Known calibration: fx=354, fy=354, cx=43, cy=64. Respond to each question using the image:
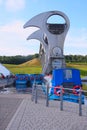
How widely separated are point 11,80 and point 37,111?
68.4ft

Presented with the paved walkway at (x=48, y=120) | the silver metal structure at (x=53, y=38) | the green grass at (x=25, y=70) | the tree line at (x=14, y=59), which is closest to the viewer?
the paved walkway at (x=48, y=120)

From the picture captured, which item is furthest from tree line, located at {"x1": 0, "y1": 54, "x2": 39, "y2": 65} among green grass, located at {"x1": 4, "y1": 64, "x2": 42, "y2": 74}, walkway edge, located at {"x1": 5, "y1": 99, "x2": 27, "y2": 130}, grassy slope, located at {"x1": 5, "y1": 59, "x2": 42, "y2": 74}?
walkway edge, located at {"x1": 5, "y1": 99, "x2": 27, "y2": 130}

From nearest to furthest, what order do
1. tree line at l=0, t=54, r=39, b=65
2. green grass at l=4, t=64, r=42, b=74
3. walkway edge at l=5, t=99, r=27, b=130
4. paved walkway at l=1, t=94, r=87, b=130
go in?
walkway edge at l=5, t=99, r=27, b=130, paved walkway at l=1, t=94, r=87, b=130, green grass at l=4, t=64, r=42, b=74, tree line at l=0, t=54, r=39, b=65

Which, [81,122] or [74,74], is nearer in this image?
[81,122]

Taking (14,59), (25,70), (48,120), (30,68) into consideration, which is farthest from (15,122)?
(14,59)

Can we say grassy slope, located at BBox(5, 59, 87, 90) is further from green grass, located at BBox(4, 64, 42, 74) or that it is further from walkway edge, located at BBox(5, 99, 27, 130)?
walkway edge, located at BBox(5, 99, 27, 130)

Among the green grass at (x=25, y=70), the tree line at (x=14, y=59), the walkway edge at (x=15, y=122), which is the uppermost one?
the tree line at (x=14, y=59)

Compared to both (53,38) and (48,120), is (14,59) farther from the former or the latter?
(48,120)

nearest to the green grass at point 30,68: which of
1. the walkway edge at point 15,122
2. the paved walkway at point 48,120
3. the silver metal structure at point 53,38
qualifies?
the silver metal structure at point 53,38

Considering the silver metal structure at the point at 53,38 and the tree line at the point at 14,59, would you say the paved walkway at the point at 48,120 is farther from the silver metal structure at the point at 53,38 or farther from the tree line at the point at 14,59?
the tree line at the point at 14,59

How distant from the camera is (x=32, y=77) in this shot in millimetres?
35156

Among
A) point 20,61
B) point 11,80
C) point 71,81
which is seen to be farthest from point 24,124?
point 20,61

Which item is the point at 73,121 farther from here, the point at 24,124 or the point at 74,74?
the point at 74,74

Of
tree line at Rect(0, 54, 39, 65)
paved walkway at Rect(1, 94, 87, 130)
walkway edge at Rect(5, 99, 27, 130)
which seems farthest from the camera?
tree line at Rect(0, 54, 39, 65)
